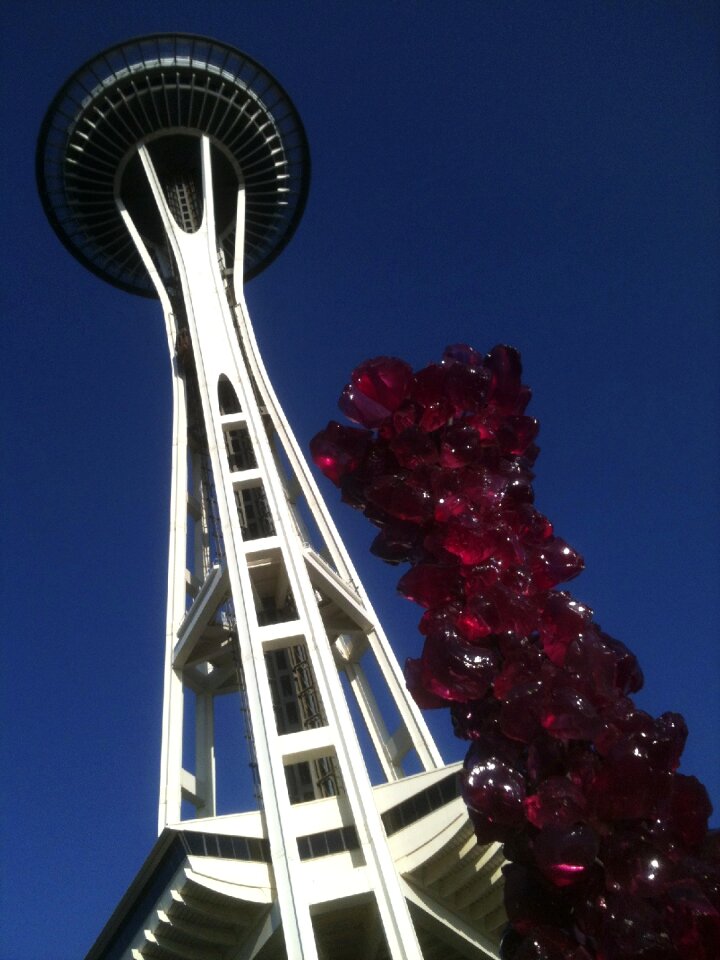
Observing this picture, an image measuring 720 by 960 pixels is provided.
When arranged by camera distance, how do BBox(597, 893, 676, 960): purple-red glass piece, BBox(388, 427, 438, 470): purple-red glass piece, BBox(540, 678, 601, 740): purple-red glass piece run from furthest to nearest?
BBox(388, 427, 438, 470): purple-red glass piece, BBox(540, 678, 601, 740): purple-red glass piece, BBox(597, 893, 676, 960): purple-red glass piece

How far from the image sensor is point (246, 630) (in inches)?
765

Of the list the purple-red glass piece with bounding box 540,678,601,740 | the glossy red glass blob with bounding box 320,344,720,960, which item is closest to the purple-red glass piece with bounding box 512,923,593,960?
the glossy red glass blob with bounding box 320,344,720,960

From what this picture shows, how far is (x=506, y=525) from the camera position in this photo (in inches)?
107

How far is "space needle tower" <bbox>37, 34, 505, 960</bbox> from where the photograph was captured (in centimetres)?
1669

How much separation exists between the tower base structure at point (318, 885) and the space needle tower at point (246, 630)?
5 cm

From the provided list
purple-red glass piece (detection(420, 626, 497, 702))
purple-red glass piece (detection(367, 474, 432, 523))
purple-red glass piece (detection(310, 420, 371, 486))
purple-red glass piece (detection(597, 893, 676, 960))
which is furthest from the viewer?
purple-red glass piece (detection(310, 420, 371, 486))

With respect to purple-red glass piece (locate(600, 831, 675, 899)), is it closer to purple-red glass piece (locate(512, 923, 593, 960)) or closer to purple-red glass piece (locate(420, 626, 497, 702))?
purple-red glass piece (locate(512, 923, 593, 960))

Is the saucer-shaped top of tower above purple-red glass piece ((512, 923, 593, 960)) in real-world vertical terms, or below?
above

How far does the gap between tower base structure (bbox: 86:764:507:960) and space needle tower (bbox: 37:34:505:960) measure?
5 cm

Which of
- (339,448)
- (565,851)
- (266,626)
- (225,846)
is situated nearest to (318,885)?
(225,846)

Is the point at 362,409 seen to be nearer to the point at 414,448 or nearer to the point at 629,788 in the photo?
the point at 414,448

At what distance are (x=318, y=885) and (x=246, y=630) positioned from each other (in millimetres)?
5944

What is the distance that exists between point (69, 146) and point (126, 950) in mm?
31664

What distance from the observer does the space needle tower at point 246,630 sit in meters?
16.7
